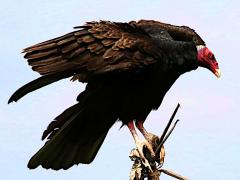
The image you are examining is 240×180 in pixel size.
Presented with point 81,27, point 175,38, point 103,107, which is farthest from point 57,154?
point 175,38

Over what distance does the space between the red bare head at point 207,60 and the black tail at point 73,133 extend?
115 centimetres

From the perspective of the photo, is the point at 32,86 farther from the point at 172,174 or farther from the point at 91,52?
the point at 172,174

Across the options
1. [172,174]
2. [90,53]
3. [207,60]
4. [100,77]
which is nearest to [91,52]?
[90,53]

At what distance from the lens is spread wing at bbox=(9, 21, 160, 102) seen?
6938 mm

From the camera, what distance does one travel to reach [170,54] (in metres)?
7.41

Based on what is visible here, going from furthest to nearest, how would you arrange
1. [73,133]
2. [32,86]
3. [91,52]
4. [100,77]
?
1. [73,133]
2. [91,52]
3. [100,77]
4. [32,86]

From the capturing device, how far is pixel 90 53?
711 cm

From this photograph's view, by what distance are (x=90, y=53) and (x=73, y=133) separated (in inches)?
29.7

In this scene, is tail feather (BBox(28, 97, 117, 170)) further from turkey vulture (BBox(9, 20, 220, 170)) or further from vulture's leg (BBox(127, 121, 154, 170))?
vulture's leg (BBox(127, 121, 154, 170))

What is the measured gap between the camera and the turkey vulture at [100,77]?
6.99 m

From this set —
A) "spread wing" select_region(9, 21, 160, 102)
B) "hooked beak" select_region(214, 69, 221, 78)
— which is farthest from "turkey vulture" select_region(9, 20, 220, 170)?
"hooked beak" select_region(214, 69, 221, 78)

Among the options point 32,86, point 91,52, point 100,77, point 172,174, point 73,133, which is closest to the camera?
point 172,174

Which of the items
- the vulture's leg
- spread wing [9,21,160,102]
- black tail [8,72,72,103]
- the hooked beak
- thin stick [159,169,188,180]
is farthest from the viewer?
the hooked beak

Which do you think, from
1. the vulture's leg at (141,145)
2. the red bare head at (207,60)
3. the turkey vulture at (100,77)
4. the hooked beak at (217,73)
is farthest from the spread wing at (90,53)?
the hooked beak at (217,73)
